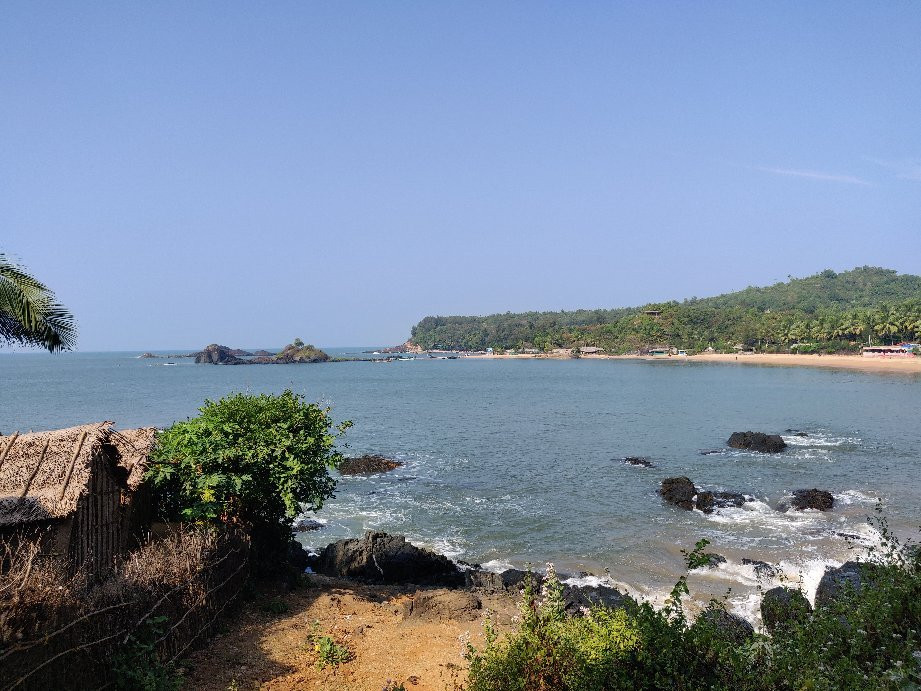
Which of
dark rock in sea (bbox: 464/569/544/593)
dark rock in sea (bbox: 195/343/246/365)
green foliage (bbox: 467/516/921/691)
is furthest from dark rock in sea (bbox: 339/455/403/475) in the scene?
dark rock in sea (bbox: 195/343/246/365)

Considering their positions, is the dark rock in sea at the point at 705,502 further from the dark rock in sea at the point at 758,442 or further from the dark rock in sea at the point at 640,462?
the dark rock in sea at the point at 758,442

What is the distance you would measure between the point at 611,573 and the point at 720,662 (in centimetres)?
1166

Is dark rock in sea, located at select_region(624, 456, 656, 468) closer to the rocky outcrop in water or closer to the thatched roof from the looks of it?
the rocky outcrop in water

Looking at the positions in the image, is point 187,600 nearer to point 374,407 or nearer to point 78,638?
point 78,638

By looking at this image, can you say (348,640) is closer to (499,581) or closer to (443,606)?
(443,606)

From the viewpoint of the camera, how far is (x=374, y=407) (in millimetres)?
64250

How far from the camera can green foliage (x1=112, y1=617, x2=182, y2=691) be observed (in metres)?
7.25

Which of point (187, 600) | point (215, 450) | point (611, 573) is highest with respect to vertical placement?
point (215, 450)

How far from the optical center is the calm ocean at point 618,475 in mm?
19266

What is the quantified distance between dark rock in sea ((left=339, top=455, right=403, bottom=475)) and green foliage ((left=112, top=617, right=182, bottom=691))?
23882 mm

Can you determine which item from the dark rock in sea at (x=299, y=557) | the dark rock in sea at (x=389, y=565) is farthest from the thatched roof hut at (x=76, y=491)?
the dark rock in sea at (x=389, y=565)

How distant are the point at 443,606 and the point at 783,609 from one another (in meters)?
6.73

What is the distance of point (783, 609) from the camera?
11.1 metres

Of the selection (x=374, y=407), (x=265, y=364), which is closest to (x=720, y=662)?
(x=374, y=407)
